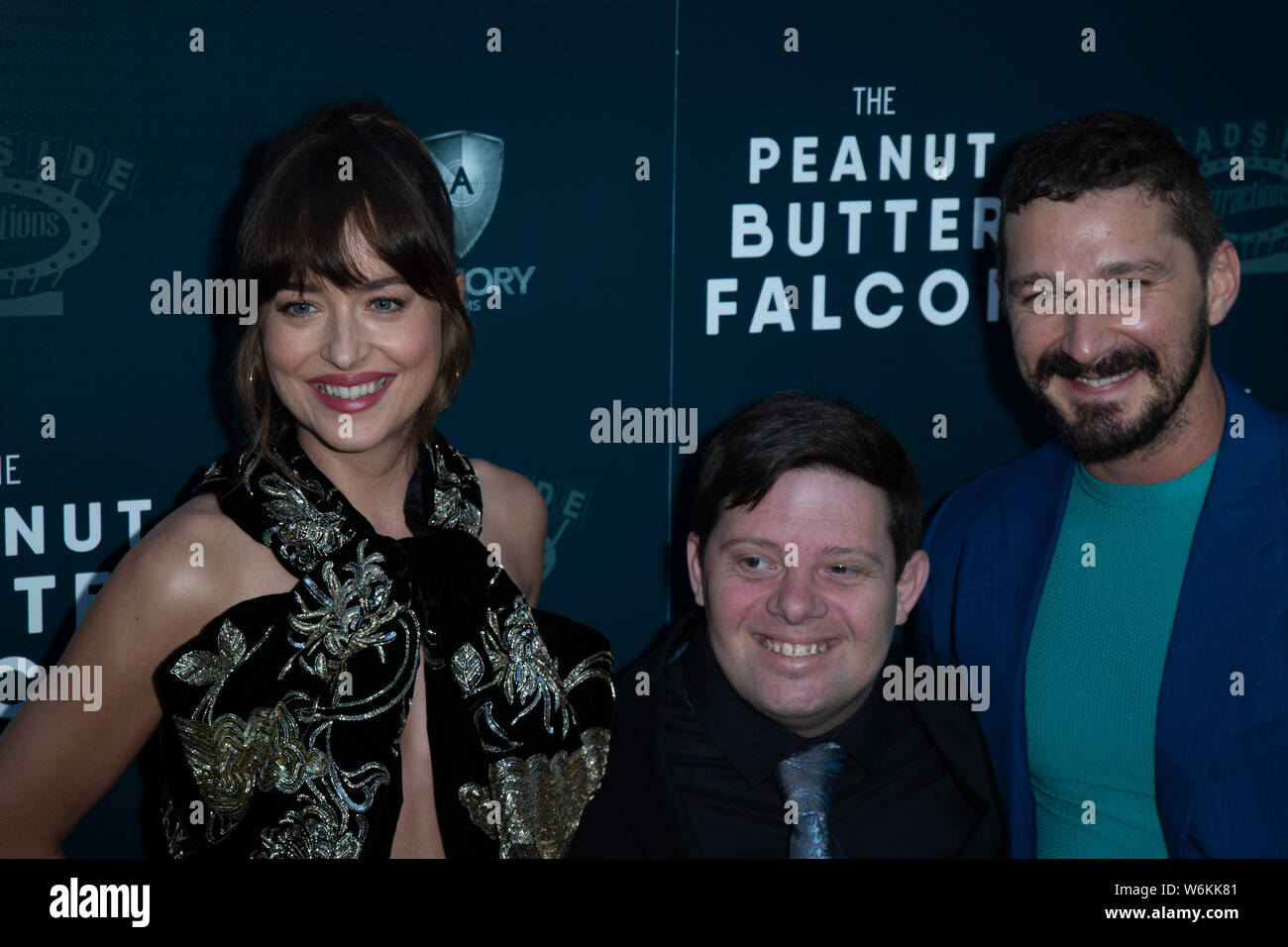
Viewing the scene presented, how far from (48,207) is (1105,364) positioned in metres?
1.97

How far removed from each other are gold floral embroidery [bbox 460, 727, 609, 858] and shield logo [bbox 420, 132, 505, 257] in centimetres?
110

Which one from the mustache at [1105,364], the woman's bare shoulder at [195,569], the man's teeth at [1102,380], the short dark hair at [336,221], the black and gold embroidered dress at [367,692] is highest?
the short dark hair at [336,221]

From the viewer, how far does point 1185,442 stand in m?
2.46

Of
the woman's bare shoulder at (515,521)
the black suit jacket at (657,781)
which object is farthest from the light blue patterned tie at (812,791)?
the woman's bare shoulder at (515,521)

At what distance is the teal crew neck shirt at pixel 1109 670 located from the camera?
2369 mm

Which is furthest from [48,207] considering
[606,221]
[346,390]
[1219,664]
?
[1219,664]

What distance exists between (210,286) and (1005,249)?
1.54m

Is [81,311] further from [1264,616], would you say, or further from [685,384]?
[1264,616]

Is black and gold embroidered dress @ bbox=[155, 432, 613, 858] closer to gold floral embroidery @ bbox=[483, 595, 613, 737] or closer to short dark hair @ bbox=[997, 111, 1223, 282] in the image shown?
gold floral embroidery @ bbox=[483, 595, 613, 737]

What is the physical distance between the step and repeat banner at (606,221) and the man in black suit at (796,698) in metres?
0.75

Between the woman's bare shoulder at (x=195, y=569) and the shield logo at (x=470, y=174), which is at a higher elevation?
the shield logo at (x=470, y=174)

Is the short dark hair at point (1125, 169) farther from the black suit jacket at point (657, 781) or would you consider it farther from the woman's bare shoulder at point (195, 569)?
the woman's bare shoulder at point (195, 569)

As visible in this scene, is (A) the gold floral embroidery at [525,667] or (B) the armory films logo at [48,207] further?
(B) the armory films logo at [48,207]

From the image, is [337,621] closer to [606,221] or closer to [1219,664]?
[606,221]
